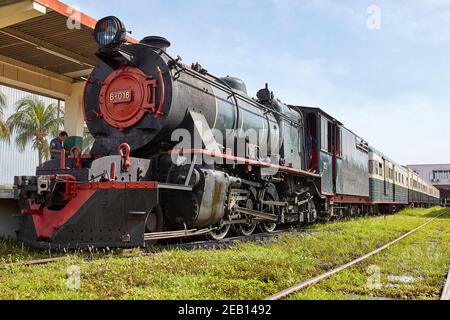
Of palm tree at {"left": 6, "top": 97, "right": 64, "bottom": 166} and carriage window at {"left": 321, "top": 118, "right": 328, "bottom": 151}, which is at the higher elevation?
palm tree at {"left": 6, "top": 97, "right": 64, "bottom": 166}

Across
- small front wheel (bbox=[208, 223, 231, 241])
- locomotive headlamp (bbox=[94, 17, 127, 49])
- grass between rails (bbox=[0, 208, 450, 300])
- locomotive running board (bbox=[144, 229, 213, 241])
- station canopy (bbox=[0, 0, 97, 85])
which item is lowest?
grass between rails (bbox=[0, 208, 450, 300])

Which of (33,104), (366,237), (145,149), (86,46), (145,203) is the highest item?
(33,104)

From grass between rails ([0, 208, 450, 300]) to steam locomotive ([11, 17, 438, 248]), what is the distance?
0.58 meters

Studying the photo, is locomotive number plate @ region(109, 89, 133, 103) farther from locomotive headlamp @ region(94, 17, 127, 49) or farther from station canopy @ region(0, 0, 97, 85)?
station canopy @ region(0, 0, 97, 85)

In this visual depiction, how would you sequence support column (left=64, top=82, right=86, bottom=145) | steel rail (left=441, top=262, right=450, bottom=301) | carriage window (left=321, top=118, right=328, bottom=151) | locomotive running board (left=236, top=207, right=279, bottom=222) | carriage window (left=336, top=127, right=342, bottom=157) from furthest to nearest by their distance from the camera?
1. carriage window (left=336, top=127, right=342, bottom=157)
2. support column (left=64, top=82, right=86, bottom=145)
3. carriage window (left=321, top=118, right=328, bottom=151)
4. locomotive running board (left=236, top=207, right=279, bottom=222)
5. steel rail (left=441, top=262, right=450, bottom=301)

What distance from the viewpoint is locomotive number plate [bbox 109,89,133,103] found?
7.91 m

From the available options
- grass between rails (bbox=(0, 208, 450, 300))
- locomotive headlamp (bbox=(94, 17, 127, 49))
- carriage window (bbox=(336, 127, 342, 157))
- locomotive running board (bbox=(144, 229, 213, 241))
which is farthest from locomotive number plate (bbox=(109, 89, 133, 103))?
carriage window (bbox=(336, 127, 342, 157))

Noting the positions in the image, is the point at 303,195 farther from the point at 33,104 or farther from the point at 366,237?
the point at 33,104

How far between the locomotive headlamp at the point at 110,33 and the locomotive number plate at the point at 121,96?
0.80 meters

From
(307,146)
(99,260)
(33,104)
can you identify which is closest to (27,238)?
(99,260)

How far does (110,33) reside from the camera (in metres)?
7.80

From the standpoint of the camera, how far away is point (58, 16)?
10.4 metres

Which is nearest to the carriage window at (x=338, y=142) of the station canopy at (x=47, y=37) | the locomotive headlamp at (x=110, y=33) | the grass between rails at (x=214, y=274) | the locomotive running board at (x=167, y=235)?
the grass between rails at (x=214, y=274)

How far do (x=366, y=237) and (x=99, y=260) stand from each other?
651 cm
